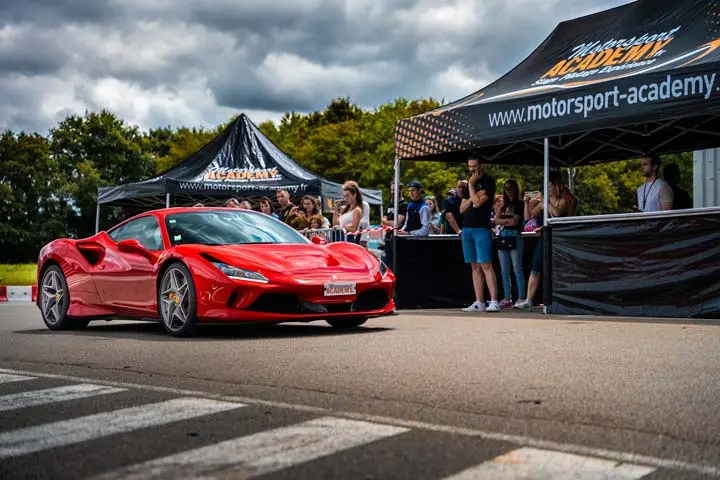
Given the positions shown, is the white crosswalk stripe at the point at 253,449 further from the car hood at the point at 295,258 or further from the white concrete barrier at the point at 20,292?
the white concrete barrier at the point at 20,292

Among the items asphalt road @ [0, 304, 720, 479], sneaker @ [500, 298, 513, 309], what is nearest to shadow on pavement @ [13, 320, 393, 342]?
asphalt road @ [0, 304, 720, 479]

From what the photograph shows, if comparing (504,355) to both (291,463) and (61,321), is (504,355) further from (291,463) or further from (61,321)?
(61,321)

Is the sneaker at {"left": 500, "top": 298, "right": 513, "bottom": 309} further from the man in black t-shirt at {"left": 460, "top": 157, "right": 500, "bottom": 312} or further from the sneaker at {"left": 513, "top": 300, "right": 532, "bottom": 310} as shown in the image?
the man in black t-shirt at {"left": 460, "top": 157, "right": 500, "bottom": 312}

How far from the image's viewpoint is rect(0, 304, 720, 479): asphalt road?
3.57 metres

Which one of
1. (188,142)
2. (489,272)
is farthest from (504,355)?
(188,142)

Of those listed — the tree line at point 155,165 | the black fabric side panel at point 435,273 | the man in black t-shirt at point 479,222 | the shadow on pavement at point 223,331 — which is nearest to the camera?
the shadow on pavement at point 223,331

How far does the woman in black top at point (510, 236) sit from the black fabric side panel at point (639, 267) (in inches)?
62.7

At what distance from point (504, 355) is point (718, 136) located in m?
7.69

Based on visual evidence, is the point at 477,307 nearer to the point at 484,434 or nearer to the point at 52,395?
the point at 52,395

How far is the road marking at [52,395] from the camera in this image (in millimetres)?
5207

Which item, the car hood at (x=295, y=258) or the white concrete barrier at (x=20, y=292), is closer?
the car hood at (x=295, y=258)

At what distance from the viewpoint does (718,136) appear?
44.1ft

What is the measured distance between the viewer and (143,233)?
1035 centimetres

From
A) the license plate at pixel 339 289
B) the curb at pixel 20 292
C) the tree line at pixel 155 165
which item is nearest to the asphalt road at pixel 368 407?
the license plate at pixel 339 289
